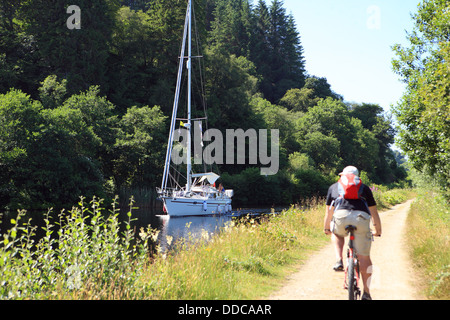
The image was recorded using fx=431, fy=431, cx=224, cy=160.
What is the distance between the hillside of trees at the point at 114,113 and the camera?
3356cm

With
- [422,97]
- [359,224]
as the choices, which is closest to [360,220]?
[359,224]

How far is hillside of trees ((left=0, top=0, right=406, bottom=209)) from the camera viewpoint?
1321 inches

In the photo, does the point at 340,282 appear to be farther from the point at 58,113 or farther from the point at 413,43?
the point at 58,113

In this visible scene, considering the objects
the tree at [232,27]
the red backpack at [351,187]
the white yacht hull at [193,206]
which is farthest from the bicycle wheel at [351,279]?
the tree at [232,27]

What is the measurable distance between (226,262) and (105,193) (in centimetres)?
3066

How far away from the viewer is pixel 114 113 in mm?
48156

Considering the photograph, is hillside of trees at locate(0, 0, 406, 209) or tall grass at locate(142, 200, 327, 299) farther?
hillside of trees at locate(0, 0, 406, 209)

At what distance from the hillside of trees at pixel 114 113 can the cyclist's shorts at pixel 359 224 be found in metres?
30.4

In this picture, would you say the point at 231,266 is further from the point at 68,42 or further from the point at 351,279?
the point at 68,42

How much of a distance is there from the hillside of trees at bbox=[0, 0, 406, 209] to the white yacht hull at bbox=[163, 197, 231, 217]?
21.2ft

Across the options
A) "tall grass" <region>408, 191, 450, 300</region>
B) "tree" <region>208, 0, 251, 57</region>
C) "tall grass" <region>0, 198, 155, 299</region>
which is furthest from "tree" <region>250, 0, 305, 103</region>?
"tall grass" <region>0, 198, 155, 299</region>

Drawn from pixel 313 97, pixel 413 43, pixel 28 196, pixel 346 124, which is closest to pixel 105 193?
pixel 28 196
